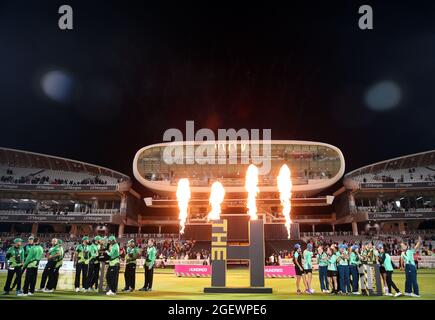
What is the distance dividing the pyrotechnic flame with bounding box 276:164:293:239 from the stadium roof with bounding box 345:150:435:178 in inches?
418

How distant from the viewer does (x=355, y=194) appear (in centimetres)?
5181

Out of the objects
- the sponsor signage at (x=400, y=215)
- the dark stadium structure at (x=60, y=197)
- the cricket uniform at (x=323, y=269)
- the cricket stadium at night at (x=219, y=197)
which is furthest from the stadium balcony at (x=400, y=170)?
the cricket uniform at (x=323, y=269)

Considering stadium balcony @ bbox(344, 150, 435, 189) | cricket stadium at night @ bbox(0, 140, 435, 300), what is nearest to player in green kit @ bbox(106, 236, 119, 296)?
cricket stadium at night @ bbox(0, 140, 435, 300)

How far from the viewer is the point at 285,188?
52.6 meters

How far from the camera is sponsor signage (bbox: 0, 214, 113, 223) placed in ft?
151

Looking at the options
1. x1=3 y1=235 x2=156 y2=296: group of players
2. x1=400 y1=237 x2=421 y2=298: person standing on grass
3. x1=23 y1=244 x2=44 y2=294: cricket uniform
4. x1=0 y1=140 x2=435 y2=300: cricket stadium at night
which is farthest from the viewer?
x1=0 y1=140 x2=435 y2=300: cricket stadium at night

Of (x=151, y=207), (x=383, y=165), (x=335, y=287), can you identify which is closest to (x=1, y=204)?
(x=151, y=207)

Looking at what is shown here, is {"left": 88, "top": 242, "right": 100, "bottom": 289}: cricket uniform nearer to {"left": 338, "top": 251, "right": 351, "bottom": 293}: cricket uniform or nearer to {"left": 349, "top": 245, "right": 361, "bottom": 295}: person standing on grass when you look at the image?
{"left": 338, "top": 251, "right": 351, "bottom": 293}: cricket uniform

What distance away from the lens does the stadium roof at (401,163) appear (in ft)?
176

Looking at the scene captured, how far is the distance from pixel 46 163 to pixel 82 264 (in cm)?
5100

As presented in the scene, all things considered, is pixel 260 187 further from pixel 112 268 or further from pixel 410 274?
pixel 112 268

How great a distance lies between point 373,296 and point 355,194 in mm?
44960

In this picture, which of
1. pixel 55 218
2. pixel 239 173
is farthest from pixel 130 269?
pixel 239 173
